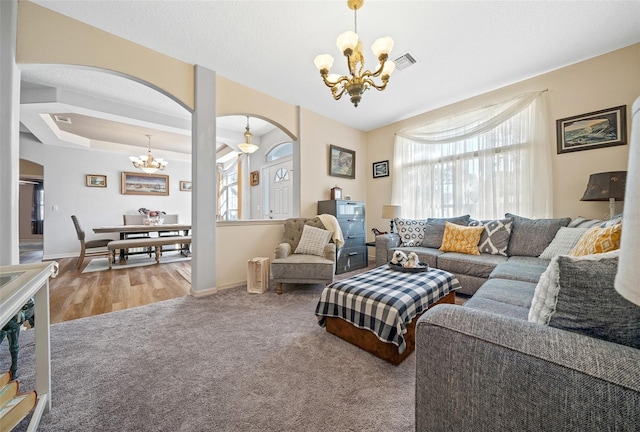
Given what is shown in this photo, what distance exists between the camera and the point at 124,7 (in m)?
2.04

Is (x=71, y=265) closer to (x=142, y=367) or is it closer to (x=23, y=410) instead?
(x=142, y=367)

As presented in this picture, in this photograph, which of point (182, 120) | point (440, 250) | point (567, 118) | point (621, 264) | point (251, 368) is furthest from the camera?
point (182, 120)

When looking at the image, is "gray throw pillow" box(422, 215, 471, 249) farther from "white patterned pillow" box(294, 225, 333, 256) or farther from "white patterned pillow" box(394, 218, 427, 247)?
"white patterned pillow" box(294, 225, 333, 256)

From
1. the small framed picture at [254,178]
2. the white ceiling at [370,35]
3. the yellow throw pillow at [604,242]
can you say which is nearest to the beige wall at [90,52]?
the white ceiling at [370,35]

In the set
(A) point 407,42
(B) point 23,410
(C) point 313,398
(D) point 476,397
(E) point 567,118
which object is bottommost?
(C) point 313,398

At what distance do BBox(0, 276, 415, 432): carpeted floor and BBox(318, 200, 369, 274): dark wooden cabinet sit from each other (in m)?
1.80

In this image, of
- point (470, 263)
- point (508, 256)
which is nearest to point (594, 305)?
point (470, 263)

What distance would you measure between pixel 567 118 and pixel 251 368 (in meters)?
4.25

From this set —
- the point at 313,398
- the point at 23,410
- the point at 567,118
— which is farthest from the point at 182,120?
the point at 567,118

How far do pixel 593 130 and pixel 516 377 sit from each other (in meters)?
3.55

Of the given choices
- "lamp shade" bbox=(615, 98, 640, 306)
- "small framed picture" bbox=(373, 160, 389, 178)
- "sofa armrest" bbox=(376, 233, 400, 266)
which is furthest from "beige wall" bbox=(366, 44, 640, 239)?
"lamp shade" bbox=(615, 98, 640, 306)

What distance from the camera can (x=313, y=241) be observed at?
3.22m

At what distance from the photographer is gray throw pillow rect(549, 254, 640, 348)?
638mm

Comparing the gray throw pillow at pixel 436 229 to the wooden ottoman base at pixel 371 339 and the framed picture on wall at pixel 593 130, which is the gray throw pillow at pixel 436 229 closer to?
the framed picture on wall at pixel 593 130
